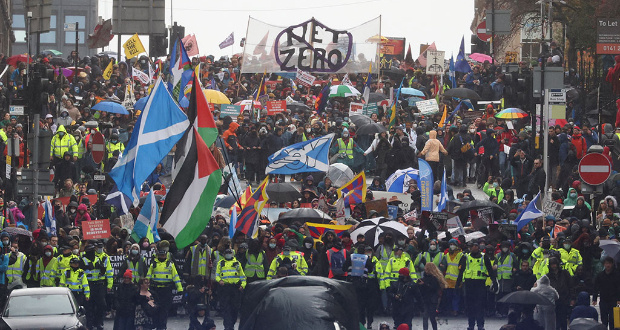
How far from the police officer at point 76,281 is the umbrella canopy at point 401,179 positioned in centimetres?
1008

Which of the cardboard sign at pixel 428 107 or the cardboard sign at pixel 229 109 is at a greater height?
the cardboard sign at pixel 428 107

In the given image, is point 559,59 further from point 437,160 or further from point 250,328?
point 250,328

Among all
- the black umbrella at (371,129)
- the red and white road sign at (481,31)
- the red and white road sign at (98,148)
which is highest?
the red and white road sign at (481,31)

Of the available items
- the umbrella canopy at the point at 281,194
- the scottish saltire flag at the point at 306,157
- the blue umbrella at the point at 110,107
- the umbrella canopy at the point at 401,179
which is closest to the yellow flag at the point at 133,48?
the blue umbrella at the point at 110,107

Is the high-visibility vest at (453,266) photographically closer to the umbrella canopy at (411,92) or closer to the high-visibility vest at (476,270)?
the high-visibility vest at (476,270)

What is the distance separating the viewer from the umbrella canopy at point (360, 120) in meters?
36.7

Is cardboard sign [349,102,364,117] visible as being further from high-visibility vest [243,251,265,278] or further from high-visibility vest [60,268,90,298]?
high-visibility vest [60,268,90,298]

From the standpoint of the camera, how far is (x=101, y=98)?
37.8 m

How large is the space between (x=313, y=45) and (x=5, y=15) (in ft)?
102

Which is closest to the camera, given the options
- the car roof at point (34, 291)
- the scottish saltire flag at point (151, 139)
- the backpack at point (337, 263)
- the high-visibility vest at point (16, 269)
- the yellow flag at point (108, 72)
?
the car roof at point (34, 291)

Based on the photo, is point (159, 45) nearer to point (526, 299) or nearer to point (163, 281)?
point (163, 281)

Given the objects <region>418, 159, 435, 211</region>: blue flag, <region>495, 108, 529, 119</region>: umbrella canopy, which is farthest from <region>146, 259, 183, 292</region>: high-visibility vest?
<region>495, 108, 529, 119</region>: umbrella canopy

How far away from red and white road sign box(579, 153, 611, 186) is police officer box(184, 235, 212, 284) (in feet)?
21.6

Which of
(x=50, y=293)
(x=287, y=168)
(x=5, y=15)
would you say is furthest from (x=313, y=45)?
(x=5, y=15)
